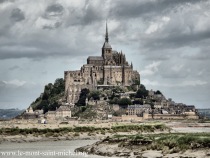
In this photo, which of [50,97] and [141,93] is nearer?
[141,93]

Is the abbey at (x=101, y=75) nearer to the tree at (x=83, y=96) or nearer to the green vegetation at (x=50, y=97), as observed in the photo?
the tree at (x=83, y=96)

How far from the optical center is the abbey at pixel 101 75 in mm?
165788

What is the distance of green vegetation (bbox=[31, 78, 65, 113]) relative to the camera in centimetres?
16138

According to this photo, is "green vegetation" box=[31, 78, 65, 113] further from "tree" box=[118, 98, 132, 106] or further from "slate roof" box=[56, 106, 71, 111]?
"tree" box=[118, 98, 132, 106]

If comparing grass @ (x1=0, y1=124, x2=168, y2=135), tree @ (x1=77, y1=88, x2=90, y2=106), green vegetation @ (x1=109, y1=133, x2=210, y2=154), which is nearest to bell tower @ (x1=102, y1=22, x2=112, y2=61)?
tree @ (x1=77, y1=88, x2=90, y2=106)

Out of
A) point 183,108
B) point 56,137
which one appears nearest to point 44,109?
point 183,108

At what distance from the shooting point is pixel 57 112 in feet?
490

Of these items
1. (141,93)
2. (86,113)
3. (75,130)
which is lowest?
(75,130)

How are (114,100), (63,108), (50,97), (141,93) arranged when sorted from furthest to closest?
(50,97), (141,93), (114,100), (63,108)

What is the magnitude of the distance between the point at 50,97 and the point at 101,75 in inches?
677

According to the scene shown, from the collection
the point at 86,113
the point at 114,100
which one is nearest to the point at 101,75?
the point at 114,100

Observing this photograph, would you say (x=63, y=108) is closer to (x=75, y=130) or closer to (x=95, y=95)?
(x=95, y=95)

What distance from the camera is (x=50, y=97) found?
169 m

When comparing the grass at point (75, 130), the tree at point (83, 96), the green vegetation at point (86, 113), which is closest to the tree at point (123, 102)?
the green vegetation at point (86, 113)
